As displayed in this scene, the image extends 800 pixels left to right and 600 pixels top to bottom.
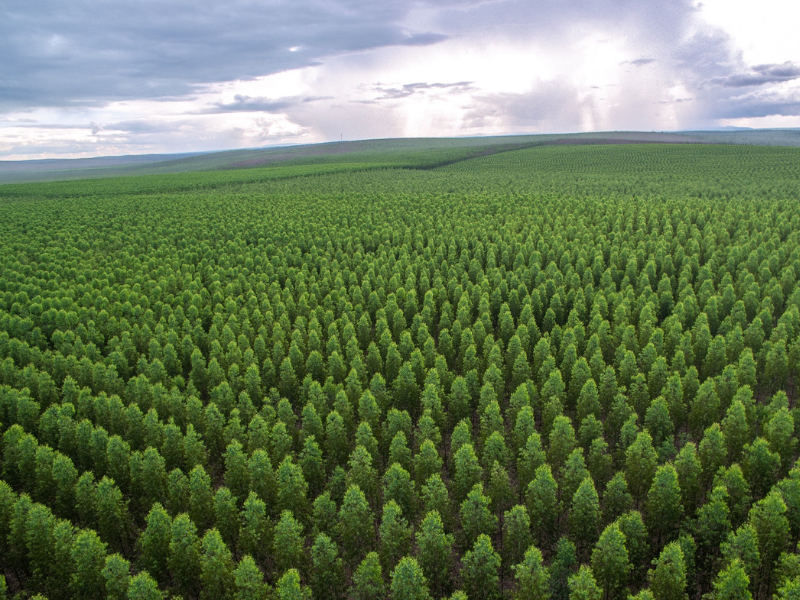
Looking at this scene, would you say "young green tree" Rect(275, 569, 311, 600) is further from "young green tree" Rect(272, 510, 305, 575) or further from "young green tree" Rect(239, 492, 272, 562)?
"young green tree" Rect(239, 492, 272, 562)

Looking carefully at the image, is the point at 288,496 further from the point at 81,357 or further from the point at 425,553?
the point at 81,357

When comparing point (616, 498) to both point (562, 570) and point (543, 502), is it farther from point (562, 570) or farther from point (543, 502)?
point (562, 570)

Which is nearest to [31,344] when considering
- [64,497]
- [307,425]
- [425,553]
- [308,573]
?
[64,497]

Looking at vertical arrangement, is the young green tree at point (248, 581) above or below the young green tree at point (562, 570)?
above

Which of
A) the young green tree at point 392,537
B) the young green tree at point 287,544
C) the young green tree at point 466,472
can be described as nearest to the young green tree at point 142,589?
→ the young green tree at point 287,544

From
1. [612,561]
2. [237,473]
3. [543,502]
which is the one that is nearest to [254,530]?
[237,473]

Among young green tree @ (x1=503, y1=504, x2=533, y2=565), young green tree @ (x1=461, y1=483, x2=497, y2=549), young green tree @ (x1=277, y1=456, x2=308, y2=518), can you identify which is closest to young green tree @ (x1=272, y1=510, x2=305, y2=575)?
young green tree @ (x1=277, y1=456, x2=308, y2=518)

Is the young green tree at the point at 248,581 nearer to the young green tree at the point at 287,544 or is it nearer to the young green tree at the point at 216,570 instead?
the young green tree at the point at 216,570

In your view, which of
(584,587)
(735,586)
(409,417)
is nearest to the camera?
(735,586)
